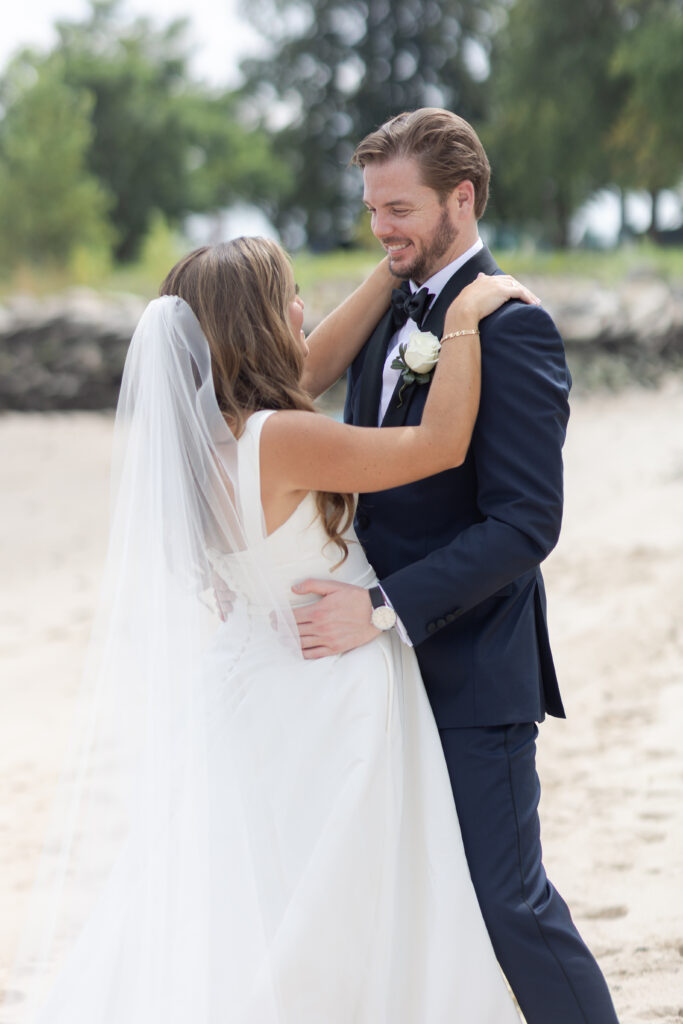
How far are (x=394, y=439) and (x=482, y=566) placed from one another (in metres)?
0.34

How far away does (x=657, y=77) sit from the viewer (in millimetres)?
13297

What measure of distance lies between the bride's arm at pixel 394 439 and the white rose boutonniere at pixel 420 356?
0.19ft

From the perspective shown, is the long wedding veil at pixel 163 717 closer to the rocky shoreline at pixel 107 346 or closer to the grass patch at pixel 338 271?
the rocky shoreline at pixel 107 346

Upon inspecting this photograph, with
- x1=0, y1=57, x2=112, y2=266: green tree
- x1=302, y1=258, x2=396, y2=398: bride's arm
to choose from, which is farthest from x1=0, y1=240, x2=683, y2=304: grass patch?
x1=302, y1=258, x2=396, y2=398: bride's arm

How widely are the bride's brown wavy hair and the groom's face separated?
0.90ft

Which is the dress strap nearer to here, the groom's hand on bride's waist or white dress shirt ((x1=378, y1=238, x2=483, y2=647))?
the groom's hand on bride's waist

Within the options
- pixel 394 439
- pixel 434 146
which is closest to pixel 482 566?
pixel 394 439

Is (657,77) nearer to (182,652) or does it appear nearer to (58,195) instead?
(182,652)

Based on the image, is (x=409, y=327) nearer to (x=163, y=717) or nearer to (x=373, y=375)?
(x=373, y=375)

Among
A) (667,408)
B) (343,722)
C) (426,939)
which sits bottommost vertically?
(667,408)

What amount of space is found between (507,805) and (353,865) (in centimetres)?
36

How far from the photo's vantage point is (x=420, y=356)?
8.33ft

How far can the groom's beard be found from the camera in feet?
8.71

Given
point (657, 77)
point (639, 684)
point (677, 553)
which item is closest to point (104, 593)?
point (639, 684)
